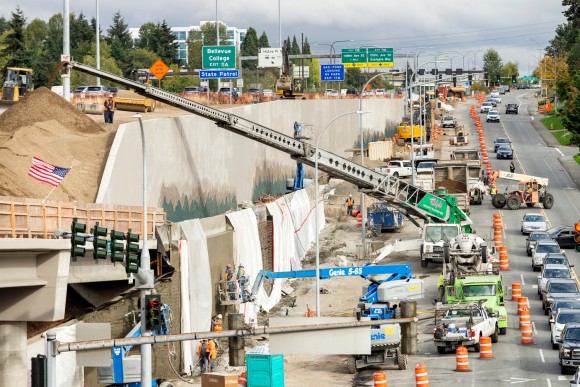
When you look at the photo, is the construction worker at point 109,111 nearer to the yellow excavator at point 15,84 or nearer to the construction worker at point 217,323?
the yellow excavator at point 15,84

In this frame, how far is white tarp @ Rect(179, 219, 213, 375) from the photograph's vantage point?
43094 millimetres

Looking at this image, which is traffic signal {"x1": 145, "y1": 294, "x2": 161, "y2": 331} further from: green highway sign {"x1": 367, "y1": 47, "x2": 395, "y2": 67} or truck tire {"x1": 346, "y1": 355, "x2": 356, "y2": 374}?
green highway sign {"x1": 367, "y1": 47, "x2": 395, "y2": 67}

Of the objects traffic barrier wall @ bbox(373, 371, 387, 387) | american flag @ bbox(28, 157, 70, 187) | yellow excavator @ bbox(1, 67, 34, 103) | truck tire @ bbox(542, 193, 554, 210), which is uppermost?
yellow excavator @ bbox(1, 67, 34, 103)

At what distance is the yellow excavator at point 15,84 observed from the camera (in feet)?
232

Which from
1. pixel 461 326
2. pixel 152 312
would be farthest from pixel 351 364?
pixel 152 312

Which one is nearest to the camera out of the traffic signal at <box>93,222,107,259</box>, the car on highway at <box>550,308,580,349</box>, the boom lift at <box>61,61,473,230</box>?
the traffic signal at <box>93,222,107,259</box>

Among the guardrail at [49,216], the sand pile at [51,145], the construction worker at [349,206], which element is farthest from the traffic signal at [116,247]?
the construction worker at [349,206]

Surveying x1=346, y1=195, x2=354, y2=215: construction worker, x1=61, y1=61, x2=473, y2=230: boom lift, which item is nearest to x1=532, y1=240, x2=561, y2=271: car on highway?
x1=61, y1=61, x2=473, y2=230: boom lift

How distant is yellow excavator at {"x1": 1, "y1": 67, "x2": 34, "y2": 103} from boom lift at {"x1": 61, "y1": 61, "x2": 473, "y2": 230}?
15.8 m

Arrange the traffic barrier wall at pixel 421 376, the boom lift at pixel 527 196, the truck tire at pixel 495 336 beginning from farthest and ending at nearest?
1. the boom lift at pixel 527 196
2. the truck tire at pixel 495 336
3. the traffic barrier wall at pixel 421 376

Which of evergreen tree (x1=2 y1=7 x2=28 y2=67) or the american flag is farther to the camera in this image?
evergreen tree (x1=2 y1=7 x2=28 y2=67)

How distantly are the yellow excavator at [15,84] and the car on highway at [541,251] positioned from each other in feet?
99.8

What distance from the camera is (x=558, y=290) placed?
48.2 m

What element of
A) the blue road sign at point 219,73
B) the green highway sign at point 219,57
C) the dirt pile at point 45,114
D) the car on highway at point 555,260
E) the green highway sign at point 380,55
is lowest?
the car on highway at point 555,260
